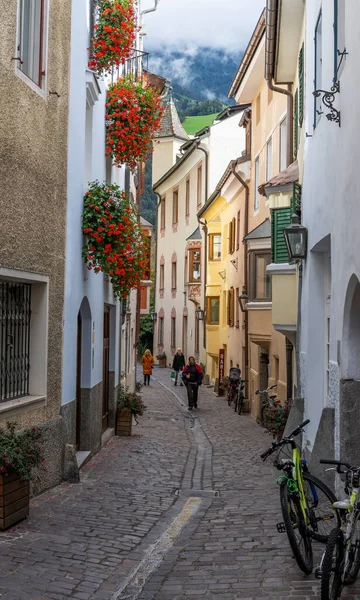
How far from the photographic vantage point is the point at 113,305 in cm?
1830

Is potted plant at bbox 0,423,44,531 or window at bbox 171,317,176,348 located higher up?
window at bbox 171,317,176,348

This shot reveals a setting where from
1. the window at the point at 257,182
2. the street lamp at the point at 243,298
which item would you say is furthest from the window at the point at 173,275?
the window at the point at 257,182

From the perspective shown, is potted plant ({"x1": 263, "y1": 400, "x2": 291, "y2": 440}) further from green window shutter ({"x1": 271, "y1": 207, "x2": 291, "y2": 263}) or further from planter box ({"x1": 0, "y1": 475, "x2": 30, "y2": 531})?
planter box ({"x1": 0, "y1": 475, "x2": 30, "y2": 531})

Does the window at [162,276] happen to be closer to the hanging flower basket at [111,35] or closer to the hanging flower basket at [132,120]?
the hanging flower basket at [132,120]

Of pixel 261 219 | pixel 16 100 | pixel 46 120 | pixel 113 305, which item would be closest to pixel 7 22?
pixel 16 100

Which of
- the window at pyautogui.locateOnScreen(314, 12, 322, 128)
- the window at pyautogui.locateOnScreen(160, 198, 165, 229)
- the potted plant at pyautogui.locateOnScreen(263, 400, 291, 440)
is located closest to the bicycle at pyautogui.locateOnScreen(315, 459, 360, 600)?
the window at pyautogui.locateOnScreen(314, 12, 322, 128)

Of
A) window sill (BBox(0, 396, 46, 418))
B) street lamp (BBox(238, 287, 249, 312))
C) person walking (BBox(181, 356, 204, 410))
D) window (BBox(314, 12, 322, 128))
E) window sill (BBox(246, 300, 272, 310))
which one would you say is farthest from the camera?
person walking (BBox(181, 356, 204, 410))

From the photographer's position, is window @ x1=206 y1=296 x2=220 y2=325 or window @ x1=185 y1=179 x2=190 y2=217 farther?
window @ x1=185 y1=179 x2=190 y2=217

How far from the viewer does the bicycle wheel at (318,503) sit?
7.16 metres

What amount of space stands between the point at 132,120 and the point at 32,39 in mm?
5246

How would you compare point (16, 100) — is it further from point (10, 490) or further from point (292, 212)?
point (292, 212)

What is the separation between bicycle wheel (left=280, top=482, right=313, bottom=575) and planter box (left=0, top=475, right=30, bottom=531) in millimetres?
2646

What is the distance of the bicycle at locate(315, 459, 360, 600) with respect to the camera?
18.2 feet

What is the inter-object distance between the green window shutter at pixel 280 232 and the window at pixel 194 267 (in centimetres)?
2392
